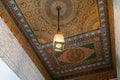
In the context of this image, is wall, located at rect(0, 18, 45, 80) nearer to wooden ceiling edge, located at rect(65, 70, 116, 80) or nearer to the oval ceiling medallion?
the oval ceiling medallion

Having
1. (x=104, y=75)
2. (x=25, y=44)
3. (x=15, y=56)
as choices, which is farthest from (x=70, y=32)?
(x=104, y=75)

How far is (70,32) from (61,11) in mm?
509

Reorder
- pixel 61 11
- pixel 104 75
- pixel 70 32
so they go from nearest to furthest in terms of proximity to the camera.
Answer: pixel 61 11
pixel 70 32
pixel 104 75

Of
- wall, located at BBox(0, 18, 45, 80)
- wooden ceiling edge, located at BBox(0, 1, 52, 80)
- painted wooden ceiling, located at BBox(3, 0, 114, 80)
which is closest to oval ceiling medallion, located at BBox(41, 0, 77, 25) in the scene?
painted wooden ceiling, located at BBox(3, 0, 114, 80)

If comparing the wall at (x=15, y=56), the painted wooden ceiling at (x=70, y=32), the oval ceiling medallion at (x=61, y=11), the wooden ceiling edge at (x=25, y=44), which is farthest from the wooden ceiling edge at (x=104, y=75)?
the oval ceiling medallion at (x=61, y=11)

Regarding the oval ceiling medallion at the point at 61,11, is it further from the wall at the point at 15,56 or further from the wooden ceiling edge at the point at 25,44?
the wall at the point at 15,56

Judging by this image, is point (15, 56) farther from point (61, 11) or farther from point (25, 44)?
point (61, 11)

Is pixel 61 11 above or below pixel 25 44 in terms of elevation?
above

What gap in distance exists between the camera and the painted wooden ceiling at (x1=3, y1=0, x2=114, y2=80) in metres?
3.63

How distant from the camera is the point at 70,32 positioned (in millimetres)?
4039

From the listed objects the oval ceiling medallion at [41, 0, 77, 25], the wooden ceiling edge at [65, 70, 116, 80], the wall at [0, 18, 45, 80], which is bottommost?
the wooden ceiling edge at [65, 70, 116, 80]

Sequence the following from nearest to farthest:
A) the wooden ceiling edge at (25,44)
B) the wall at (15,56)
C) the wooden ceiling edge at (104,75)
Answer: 1. the wall at (15,56)
2. the wooden ceiling edge at (25,44)
3. the wooden ceiling edge at (104,75)

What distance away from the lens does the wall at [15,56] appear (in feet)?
11.3

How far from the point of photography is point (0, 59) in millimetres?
3336
